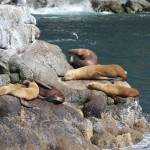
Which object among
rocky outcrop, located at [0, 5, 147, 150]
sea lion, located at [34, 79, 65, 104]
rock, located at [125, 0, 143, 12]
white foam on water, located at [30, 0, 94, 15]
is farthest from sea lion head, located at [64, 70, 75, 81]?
rock, located at [125, 0, 143, 12]

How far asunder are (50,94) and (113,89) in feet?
7.45

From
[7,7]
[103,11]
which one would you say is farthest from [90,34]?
[7,7]

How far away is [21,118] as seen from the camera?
13.2m

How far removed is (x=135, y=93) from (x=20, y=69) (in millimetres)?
3694

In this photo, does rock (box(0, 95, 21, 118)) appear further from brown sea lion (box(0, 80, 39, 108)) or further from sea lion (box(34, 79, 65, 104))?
sea lion (box(34, 79, 65, 104))

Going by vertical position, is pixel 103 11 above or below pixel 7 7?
below

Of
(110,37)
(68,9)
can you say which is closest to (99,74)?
(110,37)

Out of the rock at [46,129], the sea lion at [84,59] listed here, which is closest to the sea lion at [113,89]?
the rock at [46,129]

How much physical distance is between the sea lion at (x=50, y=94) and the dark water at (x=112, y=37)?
5197 mm

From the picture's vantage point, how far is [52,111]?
1367 centimetres

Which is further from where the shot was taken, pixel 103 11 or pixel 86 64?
pixel 103 11

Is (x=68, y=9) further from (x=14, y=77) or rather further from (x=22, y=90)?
(x=22, y=90)

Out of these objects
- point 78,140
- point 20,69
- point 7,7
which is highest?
point 7,7

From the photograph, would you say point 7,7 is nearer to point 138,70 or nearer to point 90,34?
point 138,70
